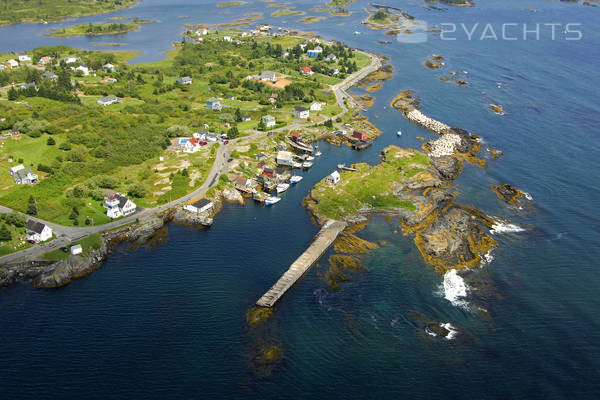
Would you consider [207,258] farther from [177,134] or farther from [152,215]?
[177,134]

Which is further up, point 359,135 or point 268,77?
point 268,77

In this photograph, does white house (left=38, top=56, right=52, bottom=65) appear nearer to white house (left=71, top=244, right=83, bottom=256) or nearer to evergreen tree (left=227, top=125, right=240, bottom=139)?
evergreen tree (left=227, top=125, right=240, bottom=139)

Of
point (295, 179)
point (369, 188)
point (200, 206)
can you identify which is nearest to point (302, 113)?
point (295, 179)

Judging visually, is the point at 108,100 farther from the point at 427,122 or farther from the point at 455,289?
the point at 455,289

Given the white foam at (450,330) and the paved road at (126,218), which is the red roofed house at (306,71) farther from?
the white foam at (450,330)

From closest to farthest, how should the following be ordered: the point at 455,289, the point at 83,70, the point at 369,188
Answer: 1. the point at 455,289
2. the point at 369,188
3. the point at 83,70

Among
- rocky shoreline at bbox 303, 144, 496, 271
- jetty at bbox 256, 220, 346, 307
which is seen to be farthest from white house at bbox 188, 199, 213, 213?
jetty at bbox 256, 220, 346, 307

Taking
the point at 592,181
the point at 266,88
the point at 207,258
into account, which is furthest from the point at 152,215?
the point at 592,181
